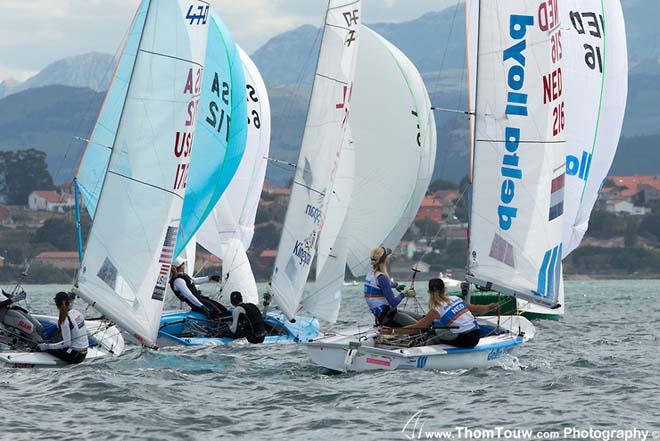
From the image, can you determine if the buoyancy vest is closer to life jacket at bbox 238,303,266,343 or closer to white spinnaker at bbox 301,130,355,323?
life jacket at bbox 238,303,266,343

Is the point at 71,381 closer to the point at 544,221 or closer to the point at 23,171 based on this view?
the point at 544,221

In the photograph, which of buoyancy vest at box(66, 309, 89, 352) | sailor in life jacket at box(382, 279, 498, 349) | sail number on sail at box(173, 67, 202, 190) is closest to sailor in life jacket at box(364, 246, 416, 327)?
sailor in life jacket at box(382, 279, 498, 349)

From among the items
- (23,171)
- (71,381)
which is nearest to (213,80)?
(71,381)

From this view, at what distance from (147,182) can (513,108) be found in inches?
167

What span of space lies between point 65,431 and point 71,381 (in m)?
2.28

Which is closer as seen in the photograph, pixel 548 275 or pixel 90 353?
pixel 90 353

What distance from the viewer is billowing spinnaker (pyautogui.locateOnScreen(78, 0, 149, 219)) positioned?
18.8 m

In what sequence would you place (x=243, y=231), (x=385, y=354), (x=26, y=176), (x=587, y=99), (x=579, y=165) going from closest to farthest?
(x=385, y=354) < (x=579, y=165) < (x=587, y=99) < (x=243, y=231) < (x=26, y=176)

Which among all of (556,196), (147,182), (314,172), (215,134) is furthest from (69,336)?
(215,134)

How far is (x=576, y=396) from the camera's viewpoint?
11703 millimetres

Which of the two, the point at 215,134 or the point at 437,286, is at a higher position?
the point at 215,134

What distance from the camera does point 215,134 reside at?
18.8 m

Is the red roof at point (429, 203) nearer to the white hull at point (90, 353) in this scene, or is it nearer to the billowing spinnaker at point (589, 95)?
the billowing spinnaker at point (589, 95)

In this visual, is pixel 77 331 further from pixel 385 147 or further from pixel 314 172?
pixel 385 147
